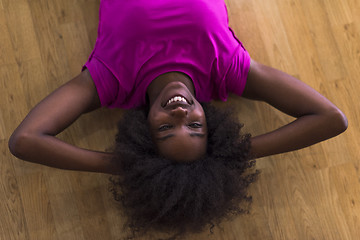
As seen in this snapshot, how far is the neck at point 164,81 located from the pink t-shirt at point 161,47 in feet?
0.05

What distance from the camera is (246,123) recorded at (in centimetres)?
143

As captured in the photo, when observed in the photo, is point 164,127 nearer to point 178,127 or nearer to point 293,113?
point 178,127

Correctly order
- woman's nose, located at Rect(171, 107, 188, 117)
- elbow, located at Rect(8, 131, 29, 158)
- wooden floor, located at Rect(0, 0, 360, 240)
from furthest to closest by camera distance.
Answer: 1. wooden floor, located at Rect(0, 0, 360, 240)
2. elbow, located at Rect(8, 131, 29, 158)
3. woman's nose, located at Rect(171, 107, 188, 117)

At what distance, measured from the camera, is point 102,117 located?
1.41m

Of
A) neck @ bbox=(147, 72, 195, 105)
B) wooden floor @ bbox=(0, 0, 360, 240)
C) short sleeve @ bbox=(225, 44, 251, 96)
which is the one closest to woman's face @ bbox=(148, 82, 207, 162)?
neck @ bbox=(147, 72, 195, 105)

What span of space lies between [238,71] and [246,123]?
0.27 metres

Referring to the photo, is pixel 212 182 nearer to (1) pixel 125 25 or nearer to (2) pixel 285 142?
(2) pixel 285 142

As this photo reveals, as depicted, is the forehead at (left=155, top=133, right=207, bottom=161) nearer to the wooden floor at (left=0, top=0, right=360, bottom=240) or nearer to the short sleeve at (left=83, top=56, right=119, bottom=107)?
the short sleeve at (left=83, top=56, right=119, bottom=107)

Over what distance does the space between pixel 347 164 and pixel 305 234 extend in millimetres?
307

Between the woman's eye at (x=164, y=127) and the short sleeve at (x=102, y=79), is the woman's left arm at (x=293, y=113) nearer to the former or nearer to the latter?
the woman's eye at (x=164, y=127)

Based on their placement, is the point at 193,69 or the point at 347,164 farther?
the point at 347,164

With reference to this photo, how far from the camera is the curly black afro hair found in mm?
1049

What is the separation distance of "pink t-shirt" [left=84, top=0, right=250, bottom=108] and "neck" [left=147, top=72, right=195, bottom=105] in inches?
0.6

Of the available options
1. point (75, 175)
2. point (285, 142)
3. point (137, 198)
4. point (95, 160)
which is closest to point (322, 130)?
point (285, 142)
